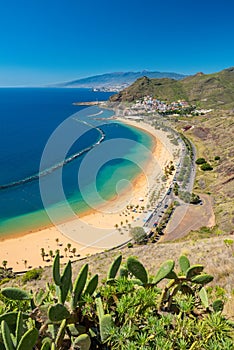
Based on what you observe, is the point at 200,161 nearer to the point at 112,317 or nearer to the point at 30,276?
the point at 30,276

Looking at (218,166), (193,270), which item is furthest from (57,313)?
(218,166)

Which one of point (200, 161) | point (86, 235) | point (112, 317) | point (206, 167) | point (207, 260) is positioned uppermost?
point (200, 161)

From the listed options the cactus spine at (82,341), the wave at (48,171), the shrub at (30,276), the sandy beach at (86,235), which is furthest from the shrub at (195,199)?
the cactus spine at (82,341)

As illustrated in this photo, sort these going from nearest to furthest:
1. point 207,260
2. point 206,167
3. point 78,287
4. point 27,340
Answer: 1. point 27,340
2. point 78,287
3. point 207,260
4. point 206,167

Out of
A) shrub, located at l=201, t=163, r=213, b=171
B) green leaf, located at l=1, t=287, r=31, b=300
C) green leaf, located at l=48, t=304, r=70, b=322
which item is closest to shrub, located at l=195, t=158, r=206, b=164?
shrub, located at l=201, t=163, r=213, b=171

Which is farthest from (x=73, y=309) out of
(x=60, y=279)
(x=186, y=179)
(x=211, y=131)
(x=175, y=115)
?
(x=175, y=115)
